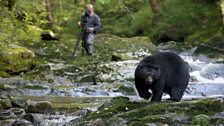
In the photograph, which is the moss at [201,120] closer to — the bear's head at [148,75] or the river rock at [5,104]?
the bear's head at [148,75]

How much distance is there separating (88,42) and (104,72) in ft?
8.85

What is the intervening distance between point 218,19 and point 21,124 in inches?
795

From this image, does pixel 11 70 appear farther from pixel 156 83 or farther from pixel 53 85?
pixel 156 83

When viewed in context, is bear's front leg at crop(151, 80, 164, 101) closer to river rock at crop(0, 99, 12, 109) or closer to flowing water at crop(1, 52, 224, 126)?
flowing water at crop(1, 52, 224, 126)

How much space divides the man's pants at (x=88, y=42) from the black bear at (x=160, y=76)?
1034 cm

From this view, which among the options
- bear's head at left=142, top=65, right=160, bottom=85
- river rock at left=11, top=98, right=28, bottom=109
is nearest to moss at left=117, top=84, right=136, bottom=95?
river rock at left=11, top=98, right=28, bottom=109

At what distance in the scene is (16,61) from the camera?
15227mm

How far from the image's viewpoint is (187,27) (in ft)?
91.7

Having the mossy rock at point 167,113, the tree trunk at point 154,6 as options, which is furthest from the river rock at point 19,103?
the tree trunk at point 154,6

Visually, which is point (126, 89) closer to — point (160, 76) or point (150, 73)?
point (160, 76)

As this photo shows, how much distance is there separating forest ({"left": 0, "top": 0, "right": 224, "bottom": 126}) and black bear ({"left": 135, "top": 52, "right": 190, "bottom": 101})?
24 cm

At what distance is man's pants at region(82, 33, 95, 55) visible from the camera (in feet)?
58.5

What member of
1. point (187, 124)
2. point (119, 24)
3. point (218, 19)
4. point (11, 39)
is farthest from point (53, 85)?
point (119, 24)

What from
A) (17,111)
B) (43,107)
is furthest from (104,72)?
(17,111)
